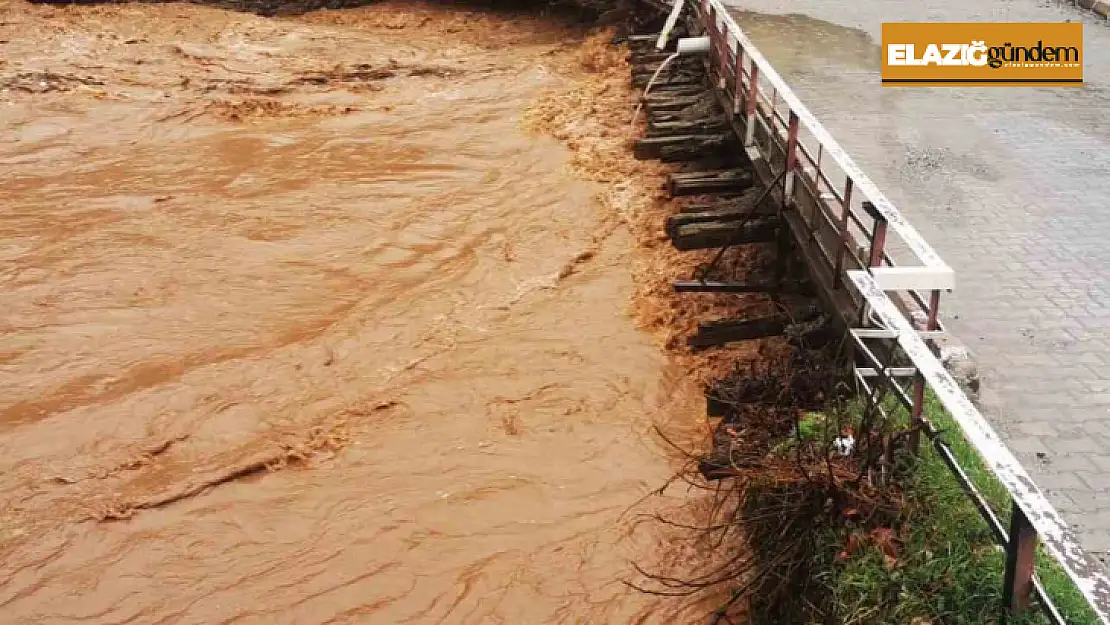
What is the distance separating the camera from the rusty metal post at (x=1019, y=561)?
3.85 metres

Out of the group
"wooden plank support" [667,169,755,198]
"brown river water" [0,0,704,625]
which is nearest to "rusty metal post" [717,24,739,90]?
"wooden plank support" [667,169,755,198]

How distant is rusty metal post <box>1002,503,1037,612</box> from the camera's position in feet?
12.6

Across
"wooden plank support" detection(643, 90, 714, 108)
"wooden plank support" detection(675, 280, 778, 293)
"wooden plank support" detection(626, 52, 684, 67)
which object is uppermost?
"wooden plank support" detection(626, 52, 684, 67)

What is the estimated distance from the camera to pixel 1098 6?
15.6m

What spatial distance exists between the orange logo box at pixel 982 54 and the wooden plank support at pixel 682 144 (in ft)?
11.9

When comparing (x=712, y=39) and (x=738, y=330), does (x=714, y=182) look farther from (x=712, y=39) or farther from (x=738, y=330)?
(x=738, y=330)

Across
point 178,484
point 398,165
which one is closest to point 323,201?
point 398,165

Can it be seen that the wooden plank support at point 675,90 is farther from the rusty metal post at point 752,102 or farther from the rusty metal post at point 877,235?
the rusty metal post at point 877,235

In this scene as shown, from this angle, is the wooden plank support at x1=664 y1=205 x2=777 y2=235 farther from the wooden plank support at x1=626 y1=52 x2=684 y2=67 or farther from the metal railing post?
the wooden plank support at x1=626 y1=52 x2=684 y2=67

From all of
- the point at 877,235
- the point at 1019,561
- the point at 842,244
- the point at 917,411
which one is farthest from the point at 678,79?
the point at 1019,561

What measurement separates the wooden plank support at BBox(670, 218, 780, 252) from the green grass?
13.5 ft

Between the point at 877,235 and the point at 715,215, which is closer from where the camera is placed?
the point at 877,235

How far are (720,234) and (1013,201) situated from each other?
2954mm

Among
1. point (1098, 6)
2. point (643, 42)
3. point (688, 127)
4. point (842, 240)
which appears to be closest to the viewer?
point (842, 240)
